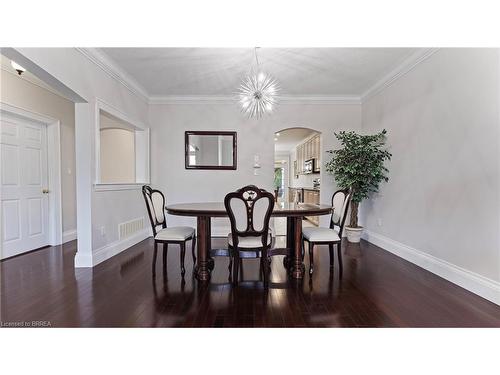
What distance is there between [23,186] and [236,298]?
3.73 m

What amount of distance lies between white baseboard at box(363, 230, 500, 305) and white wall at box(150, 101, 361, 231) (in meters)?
2.19

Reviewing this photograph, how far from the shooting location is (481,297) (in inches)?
88.2

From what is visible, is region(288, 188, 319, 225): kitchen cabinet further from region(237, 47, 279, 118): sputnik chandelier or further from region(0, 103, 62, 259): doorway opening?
region(0, 103, 62, 259): doorway opening

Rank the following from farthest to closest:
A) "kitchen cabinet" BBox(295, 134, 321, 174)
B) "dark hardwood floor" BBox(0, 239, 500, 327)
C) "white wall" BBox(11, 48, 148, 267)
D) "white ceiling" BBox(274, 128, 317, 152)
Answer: "white ceiling" BBox(274, 128, 317, 152) < "kitchen cabinet" BBox(295, 134, 321, 174) < "white wall" BBox(11, 48, 148, 267) < "dark hardwood floor" BBox(0, 239, 500, 327)

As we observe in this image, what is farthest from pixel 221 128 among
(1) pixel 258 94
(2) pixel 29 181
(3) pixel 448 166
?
(3) pixel 448 166

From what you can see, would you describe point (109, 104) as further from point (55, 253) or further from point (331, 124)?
point (331, 124)

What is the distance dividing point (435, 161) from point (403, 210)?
880 mm

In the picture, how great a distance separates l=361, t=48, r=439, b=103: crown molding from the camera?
9.90ft

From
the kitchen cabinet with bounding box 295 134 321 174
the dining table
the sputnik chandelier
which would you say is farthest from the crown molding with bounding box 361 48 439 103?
the dining table

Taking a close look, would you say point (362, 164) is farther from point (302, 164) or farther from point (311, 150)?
point (302, 164)

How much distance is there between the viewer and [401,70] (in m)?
3.49

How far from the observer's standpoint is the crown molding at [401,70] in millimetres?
3018

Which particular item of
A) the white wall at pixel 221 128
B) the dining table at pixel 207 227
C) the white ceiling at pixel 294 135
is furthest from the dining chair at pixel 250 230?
the white ceiling at pixel 294 135
